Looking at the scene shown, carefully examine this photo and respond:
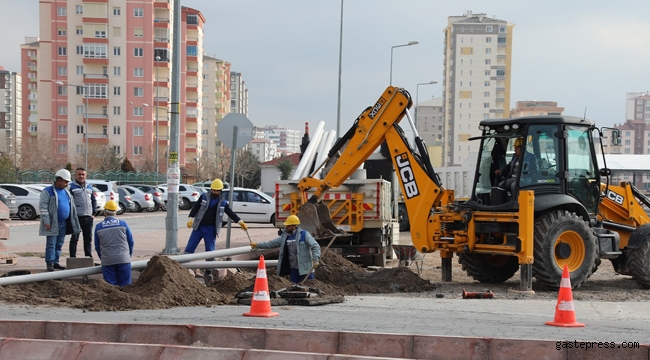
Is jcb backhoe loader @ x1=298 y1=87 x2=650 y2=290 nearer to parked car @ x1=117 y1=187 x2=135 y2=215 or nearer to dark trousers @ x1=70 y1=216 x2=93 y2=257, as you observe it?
dark trousers @ x1=70 y1=216 x2=93 y2=257

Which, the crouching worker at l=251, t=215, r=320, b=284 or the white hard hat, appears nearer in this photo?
the crouching worker at l=251, t=215, r=320, b=284

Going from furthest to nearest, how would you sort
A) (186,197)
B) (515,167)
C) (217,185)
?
(186,197) < (217,185) < (515,167)

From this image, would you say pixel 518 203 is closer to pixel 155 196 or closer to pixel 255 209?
pixel 255 209

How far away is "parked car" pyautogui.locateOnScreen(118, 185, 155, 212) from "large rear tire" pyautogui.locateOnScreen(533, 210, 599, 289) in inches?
1406

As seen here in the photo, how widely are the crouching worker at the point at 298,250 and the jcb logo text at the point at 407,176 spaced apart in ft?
8.39

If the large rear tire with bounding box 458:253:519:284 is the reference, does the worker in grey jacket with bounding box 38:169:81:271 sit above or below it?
above

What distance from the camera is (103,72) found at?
95375mm

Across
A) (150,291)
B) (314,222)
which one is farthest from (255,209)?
(150,291)

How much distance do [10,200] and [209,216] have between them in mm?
21342

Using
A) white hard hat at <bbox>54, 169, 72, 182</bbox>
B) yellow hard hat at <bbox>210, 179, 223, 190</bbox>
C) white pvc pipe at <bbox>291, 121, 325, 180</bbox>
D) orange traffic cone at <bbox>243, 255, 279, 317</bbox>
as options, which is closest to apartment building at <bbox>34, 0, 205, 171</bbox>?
white pvc pipe at <bbox>291, 121, 325, 180</bbox>

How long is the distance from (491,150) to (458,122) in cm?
11338

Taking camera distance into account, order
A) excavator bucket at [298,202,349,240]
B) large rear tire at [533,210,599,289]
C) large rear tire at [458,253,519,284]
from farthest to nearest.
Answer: excavator bucket at [298,202,349,240] < large rear tire at [458,253,519,284] < large rear tire at [533,210,599,289]

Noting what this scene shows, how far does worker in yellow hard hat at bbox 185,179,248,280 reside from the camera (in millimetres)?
13586

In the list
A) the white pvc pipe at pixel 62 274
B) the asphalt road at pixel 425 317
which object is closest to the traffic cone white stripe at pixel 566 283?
the asphalt road at pixel 425 317
